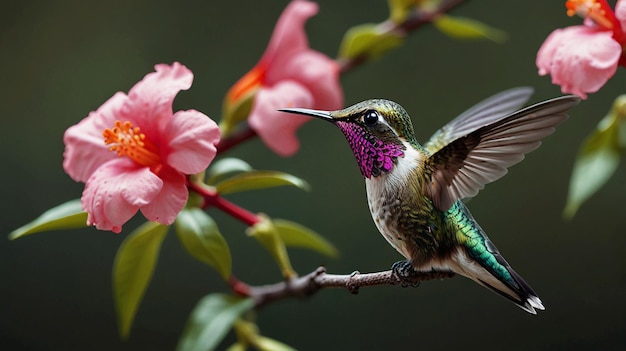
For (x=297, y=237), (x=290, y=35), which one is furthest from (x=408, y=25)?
(x=297, y=237)

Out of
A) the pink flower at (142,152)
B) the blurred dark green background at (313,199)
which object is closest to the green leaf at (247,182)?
the pink flower at (142,152)

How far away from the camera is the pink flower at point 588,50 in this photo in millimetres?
522

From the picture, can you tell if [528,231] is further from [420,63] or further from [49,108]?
[49,108]

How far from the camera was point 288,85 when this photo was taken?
77cm

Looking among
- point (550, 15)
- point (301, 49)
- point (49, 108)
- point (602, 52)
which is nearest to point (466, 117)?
point (602, 52)

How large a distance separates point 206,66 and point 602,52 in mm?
1146

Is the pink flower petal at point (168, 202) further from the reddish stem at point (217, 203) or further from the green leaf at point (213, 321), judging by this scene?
the green leaf at point (213, 321)

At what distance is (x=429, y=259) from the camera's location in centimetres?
45

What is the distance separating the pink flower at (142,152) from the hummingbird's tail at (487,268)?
18cm

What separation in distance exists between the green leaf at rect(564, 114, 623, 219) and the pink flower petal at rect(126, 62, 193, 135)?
0.36 m

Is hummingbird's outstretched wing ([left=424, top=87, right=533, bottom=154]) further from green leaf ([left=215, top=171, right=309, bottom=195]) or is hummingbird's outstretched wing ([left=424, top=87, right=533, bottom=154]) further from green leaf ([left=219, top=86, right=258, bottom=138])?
green leaf ([left=219, top=86, right=258, bottom=138])

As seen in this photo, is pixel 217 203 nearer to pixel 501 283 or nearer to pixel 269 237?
pixel 269 237

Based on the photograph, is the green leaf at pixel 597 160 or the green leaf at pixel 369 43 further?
the green leaf at pixel 369 43

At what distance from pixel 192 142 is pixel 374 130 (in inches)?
6.2
